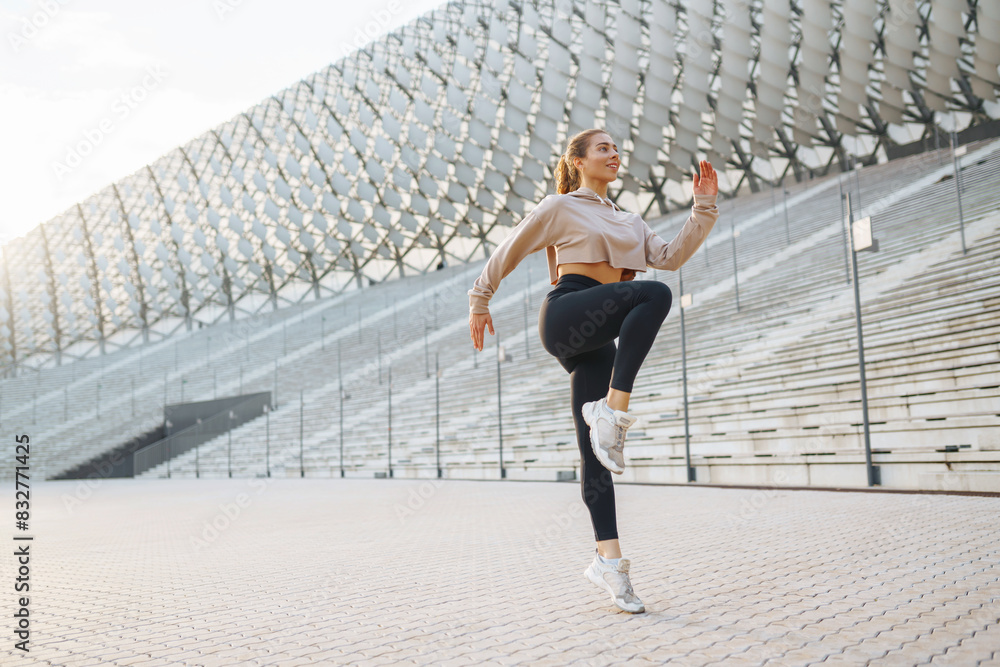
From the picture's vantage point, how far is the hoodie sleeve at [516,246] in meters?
2.83

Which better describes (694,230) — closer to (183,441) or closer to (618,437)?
(618,437)

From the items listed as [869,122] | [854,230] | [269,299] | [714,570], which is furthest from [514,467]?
[269,299]

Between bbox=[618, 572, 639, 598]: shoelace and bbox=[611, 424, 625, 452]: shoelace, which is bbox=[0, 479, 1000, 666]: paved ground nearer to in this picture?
bbox=[618, 572, 639, 598]: shoelace

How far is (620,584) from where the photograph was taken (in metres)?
2.60

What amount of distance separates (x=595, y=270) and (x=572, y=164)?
0.56m

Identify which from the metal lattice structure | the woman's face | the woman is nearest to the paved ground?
the woman

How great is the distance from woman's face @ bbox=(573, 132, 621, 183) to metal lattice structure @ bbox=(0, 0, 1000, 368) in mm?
35567

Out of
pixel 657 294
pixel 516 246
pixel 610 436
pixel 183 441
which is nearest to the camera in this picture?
pixel 610 436

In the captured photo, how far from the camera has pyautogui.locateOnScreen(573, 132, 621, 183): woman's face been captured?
2.95 m

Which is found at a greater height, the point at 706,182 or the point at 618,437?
the point at 706,182

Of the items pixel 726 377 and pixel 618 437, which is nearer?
pixel 618 437

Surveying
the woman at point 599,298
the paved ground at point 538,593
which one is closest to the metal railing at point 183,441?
the paved ground at point 538,593

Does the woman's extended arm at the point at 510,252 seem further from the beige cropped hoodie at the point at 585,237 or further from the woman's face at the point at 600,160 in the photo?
the woman's face at the point at 600,160

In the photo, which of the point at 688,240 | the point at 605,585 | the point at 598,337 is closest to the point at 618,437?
the point at 598,337
